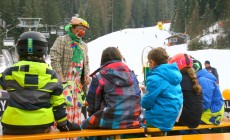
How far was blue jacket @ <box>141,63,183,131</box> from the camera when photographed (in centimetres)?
362

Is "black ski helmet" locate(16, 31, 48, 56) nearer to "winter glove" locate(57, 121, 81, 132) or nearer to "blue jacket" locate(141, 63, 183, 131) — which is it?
"winter glove" locate(57, 121, 81, 132)

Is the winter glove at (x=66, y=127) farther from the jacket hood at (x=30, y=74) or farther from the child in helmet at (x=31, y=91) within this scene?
the jacket hood at (x=30, y=74)

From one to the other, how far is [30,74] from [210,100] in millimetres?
2378

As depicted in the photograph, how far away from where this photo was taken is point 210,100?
446 centimetres

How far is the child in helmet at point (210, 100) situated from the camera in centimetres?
439

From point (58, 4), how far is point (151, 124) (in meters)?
70.4

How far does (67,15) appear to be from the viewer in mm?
77500

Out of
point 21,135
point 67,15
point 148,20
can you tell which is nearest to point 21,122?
point 21,135

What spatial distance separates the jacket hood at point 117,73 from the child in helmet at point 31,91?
59cm

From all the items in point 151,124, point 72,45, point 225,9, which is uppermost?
point 225,9

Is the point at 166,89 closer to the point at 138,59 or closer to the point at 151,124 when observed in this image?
the point at 151,124

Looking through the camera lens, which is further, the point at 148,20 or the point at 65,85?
the point at 148,20

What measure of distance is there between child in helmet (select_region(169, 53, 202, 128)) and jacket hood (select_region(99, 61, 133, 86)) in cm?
79

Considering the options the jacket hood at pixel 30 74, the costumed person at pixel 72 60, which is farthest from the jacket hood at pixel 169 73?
the jacket hood at pixel 30 74
